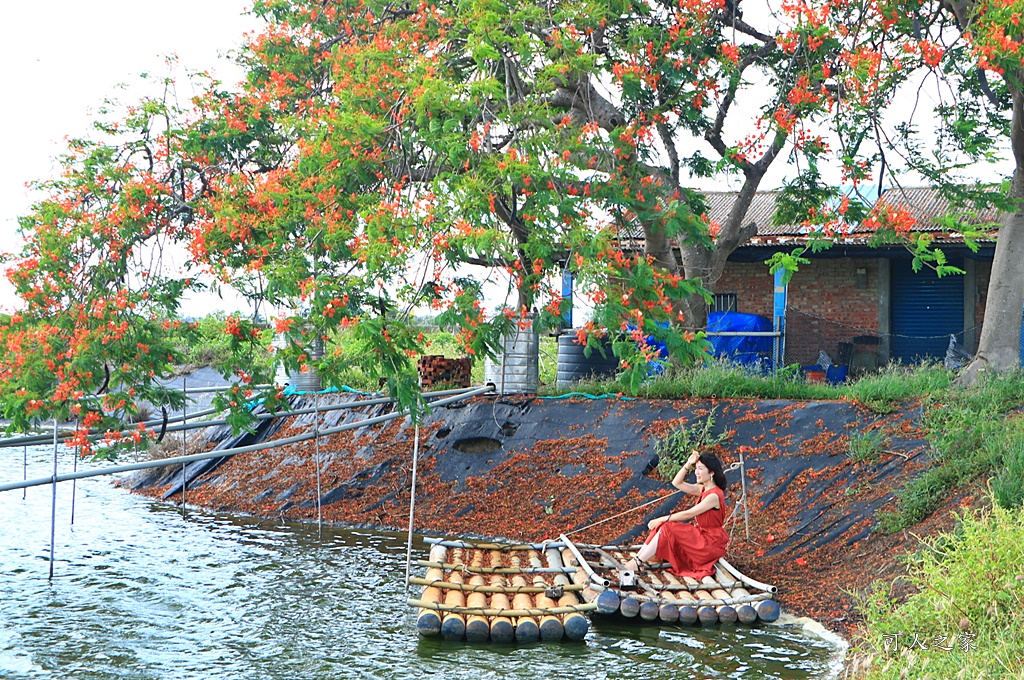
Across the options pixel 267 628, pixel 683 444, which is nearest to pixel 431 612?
pixel 267 628

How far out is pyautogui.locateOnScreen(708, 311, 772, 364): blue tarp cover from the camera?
1745 centimetres

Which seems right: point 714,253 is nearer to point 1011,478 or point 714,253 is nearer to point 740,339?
point 740,339

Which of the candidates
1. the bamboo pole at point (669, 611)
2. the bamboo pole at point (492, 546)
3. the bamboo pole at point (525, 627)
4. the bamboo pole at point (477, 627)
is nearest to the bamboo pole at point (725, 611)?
the bamboo pole at point (669, 611)

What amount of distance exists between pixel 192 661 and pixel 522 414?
303 inches

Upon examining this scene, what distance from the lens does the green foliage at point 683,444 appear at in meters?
12.3

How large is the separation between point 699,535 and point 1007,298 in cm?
639

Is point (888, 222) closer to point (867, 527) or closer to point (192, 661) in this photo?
point (867, 527)

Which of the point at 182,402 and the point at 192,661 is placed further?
the point at 182,402

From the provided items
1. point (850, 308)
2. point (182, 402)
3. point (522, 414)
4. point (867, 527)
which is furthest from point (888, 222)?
point (850, 308)

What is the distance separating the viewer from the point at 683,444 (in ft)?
40.9

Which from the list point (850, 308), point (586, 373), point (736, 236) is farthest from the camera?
point (850, 308)

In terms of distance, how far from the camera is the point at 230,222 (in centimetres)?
1102

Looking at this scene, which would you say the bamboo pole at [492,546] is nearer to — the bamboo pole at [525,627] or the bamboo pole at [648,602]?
the bamboo pole at [648,602]

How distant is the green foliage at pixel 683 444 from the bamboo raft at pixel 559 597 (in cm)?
267
